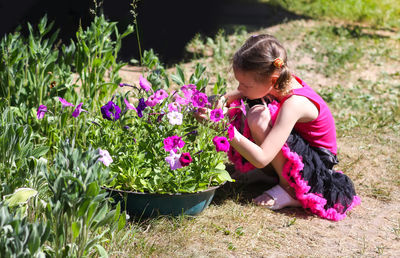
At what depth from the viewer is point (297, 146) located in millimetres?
2793

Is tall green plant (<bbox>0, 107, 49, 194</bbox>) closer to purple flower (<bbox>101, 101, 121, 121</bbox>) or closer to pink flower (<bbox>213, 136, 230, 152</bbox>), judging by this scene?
purple flower (<bbox>101, 101, 121, 121</bbox>)

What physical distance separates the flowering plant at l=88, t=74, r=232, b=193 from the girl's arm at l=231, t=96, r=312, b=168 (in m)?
0.16

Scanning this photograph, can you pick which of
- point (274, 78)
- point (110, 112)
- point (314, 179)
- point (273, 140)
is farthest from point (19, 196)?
point (314, 179)

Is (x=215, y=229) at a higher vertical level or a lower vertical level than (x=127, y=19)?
lower

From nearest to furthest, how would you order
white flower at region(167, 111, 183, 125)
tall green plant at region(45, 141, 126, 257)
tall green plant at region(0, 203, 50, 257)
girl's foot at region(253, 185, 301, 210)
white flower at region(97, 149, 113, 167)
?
tall green plant at region(0, 203, 50, 257)
tall green plant at region(45, 141, 126, 257)
white flower at region(97, 149, 113, 167)
white flower at region(167, 111, 183, 125)
girl's foot at region(253, 185, 301, 210)

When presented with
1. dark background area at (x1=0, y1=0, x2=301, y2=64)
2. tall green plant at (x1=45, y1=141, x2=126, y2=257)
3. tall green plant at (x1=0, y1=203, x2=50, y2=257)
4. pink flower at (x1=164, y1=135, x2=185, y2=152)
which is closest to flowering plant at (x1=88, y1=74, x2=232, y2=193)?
pink flower at (x1=164, y1=135, x2=185, y2=152)

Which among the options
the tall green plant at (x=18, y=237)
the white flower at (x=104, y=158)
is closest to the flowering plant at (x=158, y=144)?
the white flower at (x=104, y=158)

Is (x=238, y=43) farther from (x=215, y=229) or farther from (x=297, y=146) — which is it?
(x=215, y=229)

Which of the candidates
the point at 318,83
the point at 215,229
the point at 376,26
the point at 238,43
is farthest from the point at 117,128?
the point at 376,26

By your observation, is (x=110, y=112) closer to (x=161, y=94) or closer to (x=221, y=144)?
(x=161, y=94)

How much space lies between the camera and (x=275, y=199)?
9.45 feet

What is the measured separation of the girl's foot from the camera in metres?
2.88

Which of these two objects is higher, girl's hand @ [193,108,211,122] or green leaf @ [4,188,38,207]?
girl's hand @ [193,108,211,122]

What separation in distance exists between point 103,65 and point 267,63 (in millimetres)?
1142
